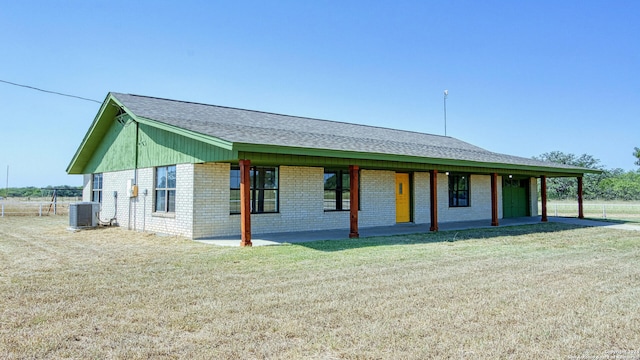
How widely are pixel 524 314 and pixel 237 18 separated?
45.1 feet

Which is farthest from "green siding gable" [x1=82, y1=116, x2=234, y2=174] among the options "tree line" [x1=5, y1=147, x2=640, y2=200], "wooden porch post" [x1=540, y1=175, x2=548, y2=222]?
"tree line" [x1=5, y1=147, x2=640, y2=200]

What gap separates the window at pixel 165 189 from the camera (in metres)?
12.4

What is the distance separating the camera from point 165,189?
41.6 ft

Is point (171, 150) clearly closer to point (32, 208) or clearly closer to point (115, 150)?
point (115, 150)

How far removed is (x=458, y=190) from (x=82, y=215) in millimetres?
15282

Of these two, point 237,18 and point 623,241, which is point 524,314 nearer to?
point 623,241

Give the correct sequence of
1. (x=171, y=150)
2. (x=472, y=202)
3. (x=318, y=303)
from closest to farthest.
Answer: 1. (x=318, y=303)
2. (x=171, y=150)
3. (x=472, y=202)

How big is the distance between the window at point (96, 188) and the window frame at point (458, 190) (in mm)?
15017

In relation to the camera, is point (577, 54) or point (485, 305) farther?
point (577, 54)

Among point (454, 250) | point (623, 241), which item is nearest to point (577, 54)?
point (623, 241)

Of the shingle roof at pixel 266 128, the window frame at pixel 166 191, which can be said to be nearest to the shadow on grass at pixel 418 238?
the shingle roof at pixel 266 128

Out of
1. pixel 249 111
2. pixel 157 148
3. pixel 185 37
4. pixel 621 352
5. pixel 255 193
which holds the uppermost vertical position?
pixel 185 37

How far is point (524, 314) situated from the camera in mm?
4520

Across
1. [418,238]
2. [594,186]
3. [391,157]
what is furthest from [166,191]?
[594,186]
